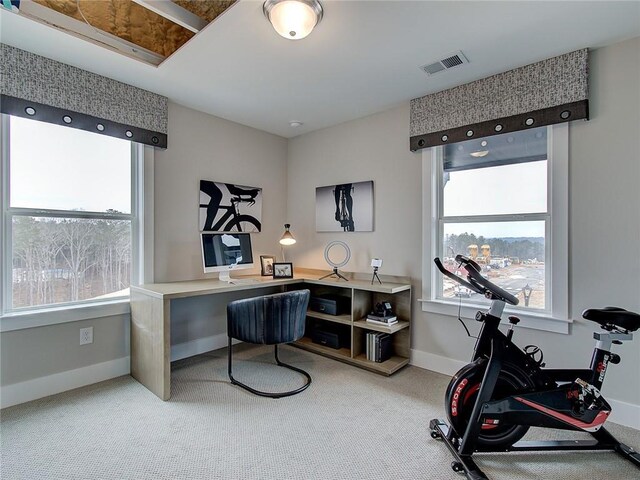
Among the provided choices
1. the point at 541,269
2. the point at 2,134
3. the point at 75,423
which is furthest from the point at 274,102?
the point at 75,423

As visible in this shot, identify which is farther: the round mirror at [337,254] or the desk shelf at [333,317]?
the round mirror at [337,254]

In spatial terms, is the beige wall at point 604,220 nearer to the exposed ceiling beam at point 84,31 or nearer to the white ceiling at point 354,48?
the white ceiling at point 354,48

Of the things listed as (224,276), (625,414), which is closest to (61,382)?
(224,276)

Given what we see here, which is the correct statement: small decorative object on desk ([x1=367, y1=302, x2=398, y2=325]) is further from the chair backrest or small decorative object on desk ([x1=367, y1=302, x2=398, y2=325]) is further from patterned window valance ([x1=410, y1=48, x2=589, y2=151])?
patterned window valance ([x1=410, y1=48, x2=589, y2=151])

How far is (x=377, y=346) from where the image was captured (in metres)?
2.83

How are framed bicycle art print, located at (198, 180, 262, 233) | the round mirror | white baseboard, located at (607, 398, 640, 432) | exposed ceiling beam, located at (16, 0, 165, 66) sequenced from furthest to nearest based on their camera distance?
the round mirror, framed bicycle art print, located at (198, 180, 262, 233), white baseboard, located at (607, 398, 640, 432), exposed ceiling beam, located at (16, 0, 165, 66)

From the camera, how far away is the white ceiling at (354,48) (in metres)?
1.75

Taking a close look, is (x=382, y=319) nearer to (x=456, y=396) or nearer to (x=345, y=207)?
(x=456, y=396)

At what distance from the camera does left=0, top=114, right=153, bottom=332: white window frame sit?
216 cm

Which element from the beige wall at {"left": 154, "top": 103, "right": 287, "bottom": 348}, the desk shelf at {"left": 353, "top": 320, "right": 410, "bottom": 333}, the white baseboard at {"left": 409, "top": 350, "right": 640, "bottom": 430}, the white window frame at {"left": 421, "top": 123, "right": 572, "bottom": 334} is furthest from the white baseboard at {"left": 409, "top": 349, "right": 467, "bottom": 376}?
the beige wall at {"left": 154, "top": 103, "right": 287, "bottom": 348}

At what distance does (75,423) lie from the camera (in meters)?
1.97

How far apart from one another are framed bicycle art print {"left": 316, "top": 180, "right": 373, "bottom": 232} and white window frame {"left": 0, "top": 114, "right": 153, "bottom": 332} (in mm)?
1736

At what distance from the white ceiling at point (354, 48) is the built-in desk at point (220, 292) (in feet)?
5.50

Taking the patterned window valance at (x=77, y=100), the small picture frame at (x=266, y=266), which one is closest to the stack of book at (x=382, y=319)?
the small picture frame at (x=266, y=266)
